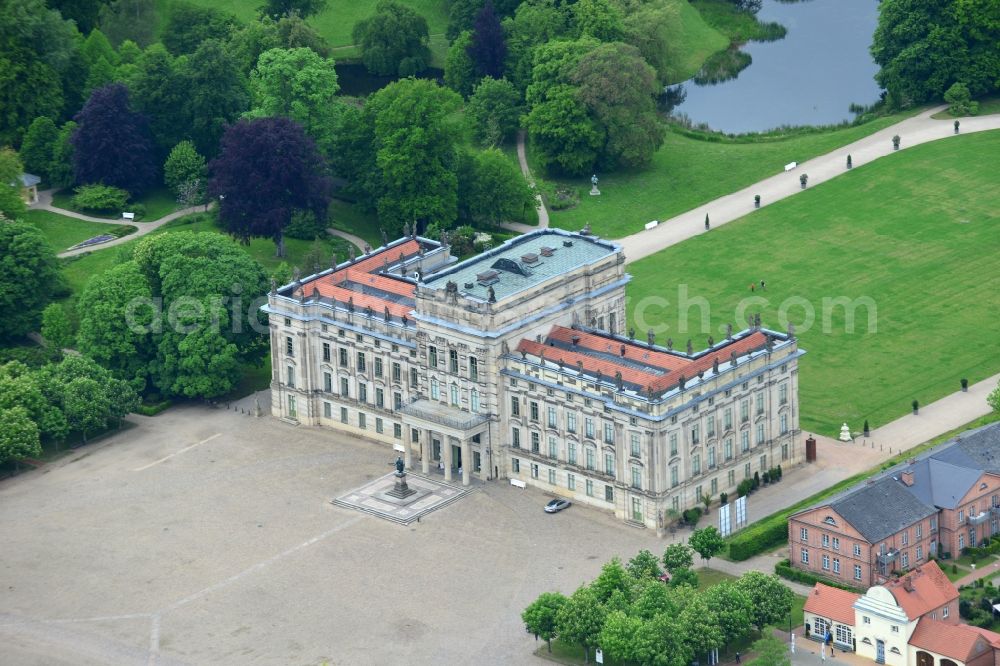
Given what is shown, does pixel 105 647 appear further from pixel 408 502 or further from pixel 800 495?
pixel 800 495

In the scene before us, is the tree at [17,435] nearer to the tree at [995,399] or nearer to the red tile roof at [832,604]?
the red tile roof at [832,604]

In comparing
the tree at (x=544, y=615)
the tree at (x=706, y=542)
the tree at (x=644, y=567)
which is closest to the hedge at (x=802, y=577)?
the tree at (x=706, y=542)

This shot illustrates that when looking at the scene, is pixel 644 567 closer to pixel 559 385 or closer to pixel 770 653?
pixel 770 653

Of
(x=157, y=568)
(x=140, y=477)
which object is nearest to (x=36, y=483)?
(x=140, y=477)

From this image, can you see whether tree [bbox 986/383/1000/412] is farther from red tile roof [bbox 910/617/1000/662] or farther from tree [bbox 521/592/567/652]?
tree [bbox 521/592/567/652]

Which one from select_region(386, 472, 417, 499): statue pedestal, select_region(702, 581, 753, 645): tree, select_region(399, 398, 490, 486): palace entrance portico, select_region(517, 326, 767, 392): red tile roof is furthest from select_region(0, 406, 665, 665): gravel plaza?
select_region(702, 581, 753, 645): tree
